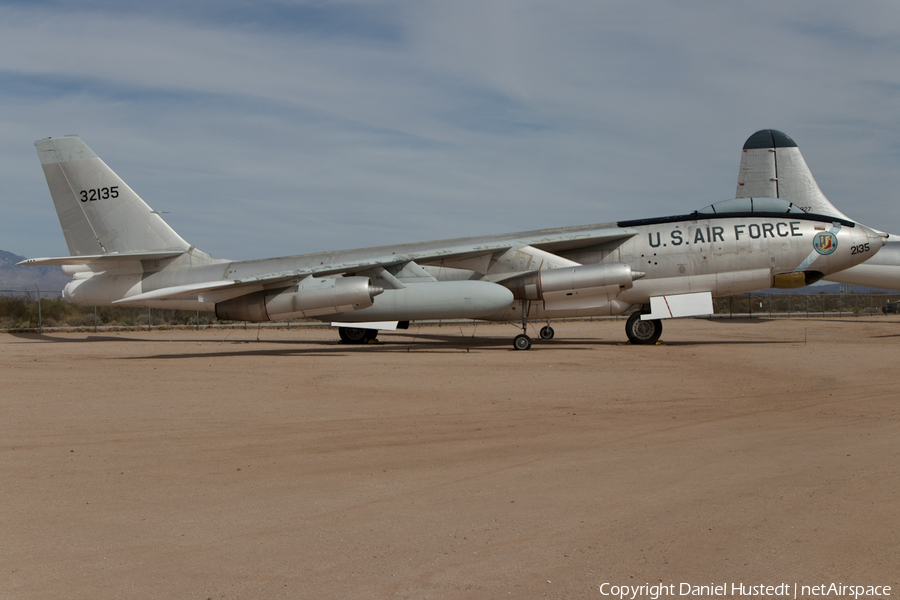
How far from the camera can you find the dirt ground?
3787mm

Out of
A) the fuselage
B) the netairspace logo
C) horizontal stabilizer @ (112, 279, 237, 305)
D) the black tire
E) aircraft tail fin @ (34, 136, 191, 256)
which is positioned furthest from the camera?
the black tire

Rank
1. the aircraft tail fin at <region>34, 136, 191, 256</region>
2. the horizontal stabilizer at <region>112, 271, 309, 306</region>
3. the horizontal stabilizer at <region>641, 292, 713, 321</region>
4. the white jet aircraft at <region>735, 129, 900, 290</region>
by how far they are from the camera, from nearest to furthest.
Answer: the horizontal stabilizer at <region>112, 271, 309, 306</region> < the horizontal stabilizer at <region>641, 292, 713, 321</region> < the aircraft tail fin at <region>34, 136, 191, 256</region> < the white jet aircraft at <region>735, 129, 900, 290</region>

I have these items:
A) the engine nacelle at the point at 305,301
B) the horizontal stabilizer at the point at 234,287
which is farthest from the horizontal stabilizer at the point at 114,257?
the engine nacelle at the point at 305,301

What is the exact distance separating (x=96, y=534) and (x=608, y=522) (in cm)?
312

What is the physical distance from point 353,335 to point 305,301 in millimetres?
5435

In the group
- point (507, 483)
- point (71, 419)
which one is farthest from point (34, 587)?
point (71, 419)

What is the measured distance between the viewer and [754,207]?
19719 millimetres

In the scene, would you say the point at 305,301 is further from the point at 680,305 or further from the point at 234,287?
the point at 680,305

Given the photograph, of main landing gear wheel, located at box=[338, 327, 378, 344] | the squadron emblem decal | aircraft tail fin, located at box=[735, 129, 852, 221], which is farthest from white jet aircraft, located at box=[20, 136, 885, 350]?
aircraft tail fin, located at box=[735, 129, 852, 221]

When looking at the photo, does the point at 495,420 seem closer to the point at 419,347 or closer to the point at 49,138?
the point at 419,347

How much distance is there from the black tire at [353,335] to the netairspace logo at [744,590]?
65.8 ft

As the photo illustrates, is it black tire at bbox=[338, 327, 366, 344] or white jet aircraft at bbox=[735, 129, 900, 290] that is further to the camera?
white jet aircraft at bbox=[735, 129, 900, 290]

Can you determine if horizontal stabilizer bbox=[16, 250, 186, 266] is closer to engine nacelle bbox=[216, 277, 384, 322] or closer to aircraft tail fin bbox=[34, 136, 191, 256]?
aircraft tail fin bbox=[34, 136, 191, 256]

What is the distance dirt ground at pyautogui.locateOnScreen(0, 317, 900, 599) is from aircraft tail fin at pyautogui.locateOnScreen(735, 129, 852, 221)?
21.9 metres
